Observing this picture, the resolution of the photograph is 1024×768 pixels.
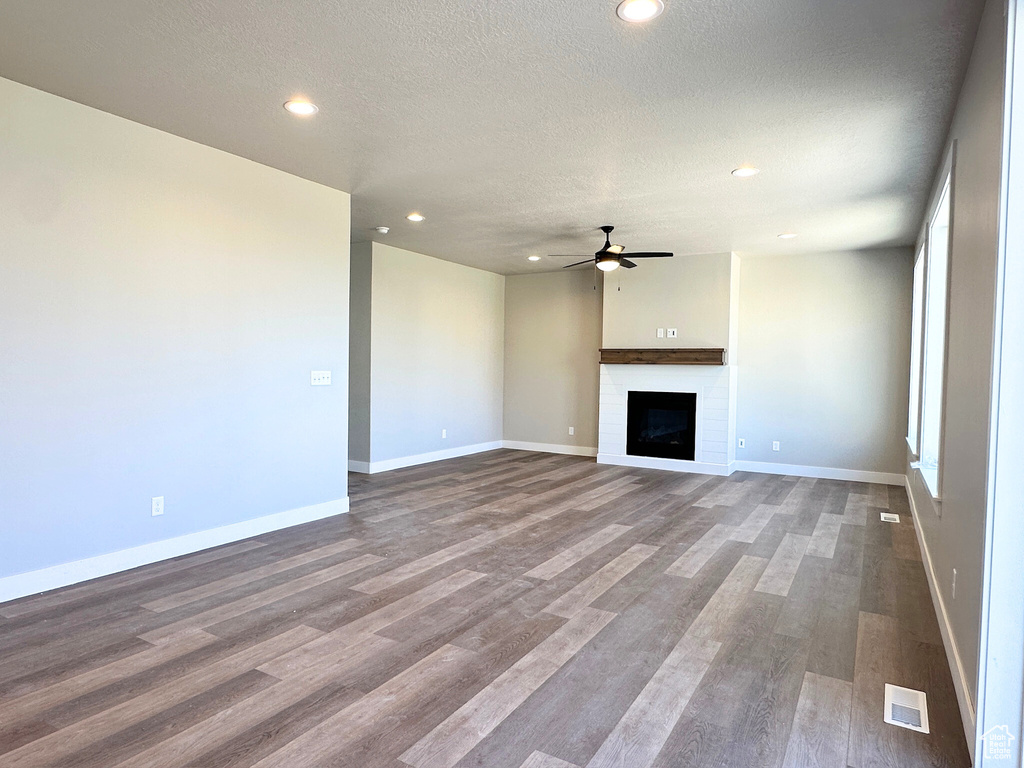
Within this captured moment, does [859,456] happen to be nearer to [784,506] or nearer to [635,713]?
[784,506]

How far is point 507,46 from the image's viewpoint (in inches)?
103

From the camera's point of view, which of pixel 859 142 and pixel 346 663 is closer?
pixel 346 663

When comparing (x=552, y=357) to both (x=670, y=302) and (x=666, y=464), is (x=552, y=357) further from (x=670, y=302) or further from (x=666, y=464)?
(x=666, y=464)

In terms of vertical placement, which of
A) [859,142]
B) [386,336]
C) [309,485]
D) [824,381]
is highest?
[859,142]

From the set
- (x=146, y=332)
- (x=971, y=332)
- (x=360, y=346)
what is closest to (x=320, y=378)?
(x=146, y=332)

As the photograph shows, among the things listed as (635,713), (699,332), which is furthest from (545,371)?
(635,713)

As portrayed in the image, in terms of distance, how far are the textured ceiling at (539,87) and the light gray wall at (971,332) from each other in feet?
1.10

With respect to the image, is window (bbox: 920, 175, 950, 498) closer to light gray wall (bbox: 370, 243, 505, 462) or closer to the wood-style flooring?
the wood-style flooring

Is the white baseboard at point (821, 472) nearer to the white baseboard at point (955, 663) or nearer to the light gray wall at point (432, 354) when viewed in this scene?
the white baseboard at point (955, 663)

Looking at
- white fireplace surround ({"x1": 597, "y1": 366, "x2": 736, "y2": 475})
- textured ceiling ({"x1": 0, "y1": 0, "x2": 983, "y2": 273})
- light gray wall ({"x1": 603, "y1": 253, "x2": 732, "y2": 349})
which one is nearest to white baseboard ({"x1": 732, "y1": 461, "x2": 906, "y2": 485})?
white fireplace surround ({"x1": 597, "y1": 366, "x2": 736, "y2": 475})

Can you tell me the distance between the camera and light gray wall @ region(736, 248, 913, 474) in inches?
265

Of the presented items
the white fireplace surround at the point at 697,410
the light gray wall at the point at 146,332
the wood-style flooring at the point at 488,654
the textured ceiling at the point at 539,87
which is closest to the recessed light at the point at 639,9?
the textured ceiling at the point at 539,87

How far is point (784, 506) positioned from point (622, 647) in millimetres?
3522

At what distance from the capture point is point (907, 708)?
226 cm
